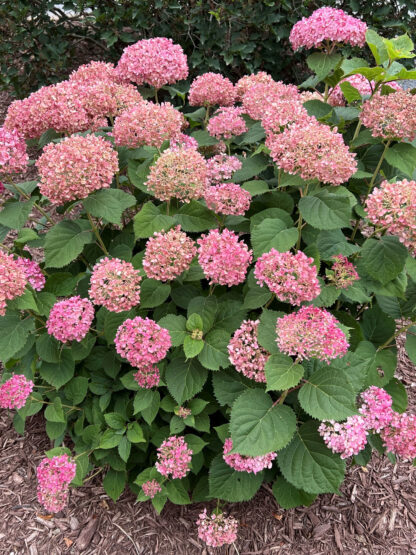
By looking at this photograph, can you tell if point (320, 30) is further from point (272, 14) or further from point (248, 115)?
point (272, 14)

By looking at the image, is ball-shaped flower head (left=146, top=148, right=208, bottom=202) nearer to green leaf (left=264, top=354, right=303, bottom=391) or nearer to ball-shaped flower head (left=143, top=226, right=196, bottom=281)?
ball-shaped flower head (left=143, top=226, right=196, bottom=281)

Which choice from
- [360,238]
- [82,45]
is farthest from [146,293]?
[82,45]

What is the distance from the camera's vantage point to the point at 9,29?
5.70 metres

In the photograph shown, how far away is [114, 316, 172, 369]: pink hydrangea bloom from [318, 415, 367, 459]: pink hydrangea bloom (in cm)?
80

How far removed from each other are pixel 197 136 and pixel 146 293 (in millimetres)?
1180

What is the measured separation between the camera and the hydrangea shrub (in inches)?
78.6

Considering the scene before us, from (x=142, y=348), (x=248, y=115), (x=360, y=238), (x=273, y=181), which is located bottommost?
(x=360, y=238)

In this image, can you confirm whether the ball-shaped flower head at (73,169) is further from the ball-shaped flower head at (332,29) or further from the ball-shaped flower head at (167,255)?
the ball-shaped flower head at (332,29)

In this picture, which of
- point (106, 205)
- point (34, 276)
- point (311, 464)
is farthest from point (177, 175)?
point (311, 464)

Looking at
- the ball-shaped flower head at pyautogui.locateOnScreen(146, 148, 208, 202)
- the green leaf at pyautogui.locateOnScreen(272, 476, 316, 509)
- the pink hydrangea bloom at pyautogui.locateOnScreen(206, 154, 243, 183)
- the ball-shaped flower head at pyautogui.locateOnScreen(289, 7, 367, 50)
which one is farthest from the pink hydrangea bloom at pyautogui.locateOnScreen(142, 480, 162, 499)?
the ball-shaped flower head at pyautogui.locateOnScreen(289, 7, 367, 50)

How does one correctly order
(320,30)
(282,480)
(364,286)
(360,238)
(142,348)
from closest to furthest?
(142,348) < (364,286) < (282,480) < (320,30) < (360,238)

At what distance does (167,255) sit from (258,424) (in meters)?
0.84

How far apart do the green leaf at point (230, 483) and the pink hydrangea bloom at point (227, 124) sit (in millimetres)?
1867

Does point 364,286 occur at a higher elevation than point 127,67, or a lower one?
lower
